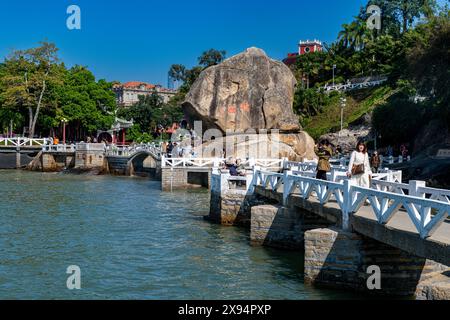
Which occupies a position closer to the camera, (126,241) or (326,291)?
(326,291)

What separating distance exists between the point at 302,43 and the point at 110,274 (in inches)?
4136

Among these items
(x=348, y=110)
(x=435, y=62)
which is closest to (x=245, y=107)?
(x=435, y=62)

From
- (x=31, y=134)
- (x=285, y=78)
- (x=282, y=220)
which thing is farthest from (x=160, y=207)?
(x=31, y=134)

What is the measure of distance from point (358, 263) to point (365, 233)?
74 centimetres

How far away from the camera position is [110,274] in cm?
1416

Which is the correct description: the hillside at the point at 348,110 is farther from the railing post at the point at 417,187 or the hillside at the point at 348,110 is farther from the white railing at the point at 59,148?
the railing post at the point at 417,187

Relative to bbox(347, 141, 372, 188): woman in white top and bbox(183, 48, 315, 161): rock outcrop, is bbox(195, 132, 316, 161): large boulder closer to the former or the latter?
bbox(183, 48, 315, 161): rock outcrop

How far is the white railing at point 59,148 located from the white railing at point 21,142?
8.47 feet

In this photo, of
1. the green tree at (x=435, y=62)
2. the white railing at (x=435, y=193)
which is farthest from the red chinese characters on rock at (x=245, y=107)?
the white railing at (x=435, y=193)

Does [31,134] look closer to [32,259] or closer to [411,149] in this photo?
[411,149]

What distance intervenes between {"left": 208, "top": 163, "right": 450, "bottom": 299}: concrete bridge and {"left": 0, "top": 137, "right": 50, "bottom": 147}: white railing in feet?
152

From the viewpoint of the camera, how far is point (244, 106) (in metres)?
41.4

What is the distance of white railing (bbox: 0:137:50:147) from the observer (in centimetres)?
5841

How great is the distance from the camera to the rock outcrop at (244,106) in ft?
134
